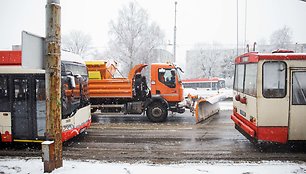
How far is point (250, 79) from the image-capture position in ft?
24.7

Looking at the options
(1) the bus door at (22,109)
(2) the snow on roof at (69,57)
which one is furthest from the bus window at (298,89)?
(1) the bus door at (22,109)

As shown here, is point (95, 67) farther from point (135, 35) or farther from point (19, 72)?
point (135, 35)

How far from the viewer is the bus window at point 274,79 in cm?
687

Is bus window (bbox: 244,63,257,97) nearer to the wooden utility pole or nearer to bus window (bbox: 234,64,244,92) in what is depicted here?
bus window (bbox: 234,64,244,92)

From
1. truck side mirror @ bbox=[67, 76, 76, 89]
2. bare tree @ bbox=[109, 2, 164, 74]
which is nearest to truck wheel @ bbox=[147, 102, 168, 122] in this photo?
truck side mirror @ bbox=[67, 76, 76, 89]

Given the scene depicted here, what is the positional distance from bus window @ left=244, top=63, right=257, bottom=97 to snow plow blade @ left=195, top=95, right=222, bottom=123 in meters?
3.53

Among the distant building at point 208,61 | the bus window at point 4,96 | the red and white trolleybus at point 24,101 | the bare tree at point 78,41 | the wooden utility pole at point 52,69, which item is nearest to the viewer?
the wooden utility pole at point 52,69

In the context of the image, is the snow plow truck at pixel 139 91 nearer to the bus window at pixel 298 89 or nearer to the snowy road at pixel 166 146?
the snowy road at pixel 166 146

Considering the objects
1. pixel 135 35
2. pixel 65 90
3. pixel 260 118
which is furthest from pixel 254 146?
pixel 135 35

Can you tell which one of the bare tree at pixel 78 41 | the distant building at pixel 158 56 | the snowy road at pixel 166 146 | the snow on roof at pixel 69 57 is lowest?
the snowy road at pixel 166 146

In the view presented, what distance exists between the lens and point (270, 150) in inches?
296

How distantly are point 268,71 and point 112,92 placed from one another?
7377mm

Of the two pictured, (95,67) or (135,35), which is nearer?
(95,67)

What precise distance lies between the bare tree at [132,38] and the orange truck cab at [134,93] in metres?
22.8
